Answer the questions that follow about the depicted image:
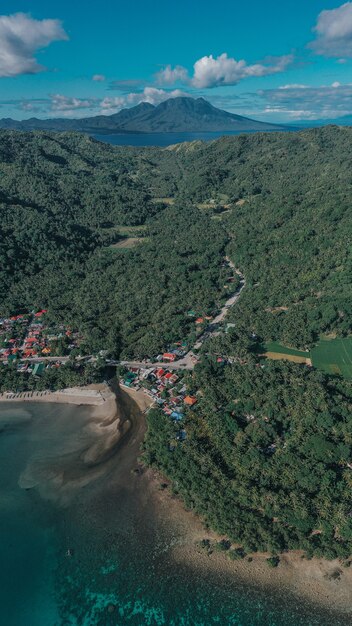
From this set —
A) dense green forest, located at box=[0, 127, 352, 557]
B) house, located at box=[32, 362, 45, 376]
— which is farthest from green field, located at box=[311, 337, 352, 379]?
house, located at box=[32, 362, 45, 376]

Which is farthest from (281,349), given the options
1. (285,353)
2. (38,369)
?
(38,369)

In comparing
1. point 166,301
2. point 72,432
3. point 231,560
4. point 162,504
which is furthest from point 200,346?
point 231,560

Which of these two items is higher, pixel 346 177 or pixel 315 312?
pixel 346 177

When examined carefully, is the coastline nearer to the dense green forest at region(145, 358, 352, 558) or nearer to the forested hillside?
the dense green forest at region(145, 358, 352, 558)

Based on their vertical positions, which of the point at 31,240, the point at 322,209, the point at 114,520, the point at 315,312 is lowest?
the point at 114,520

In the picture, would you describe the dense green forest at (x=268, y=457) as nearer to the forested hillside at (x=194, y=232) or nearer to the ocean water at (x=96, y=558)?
the ocean water at (x=96, y=558)

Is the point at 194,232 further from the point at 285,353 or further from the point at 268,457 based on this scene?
the point at 268,457

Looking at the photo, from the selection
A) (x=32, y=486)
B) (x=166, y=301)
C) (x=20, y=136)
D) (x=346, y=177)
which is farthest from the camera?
(x=20, y=136)

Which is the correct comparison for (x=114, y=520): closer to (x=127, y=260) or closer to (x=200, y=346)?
(x=200, y=346)
